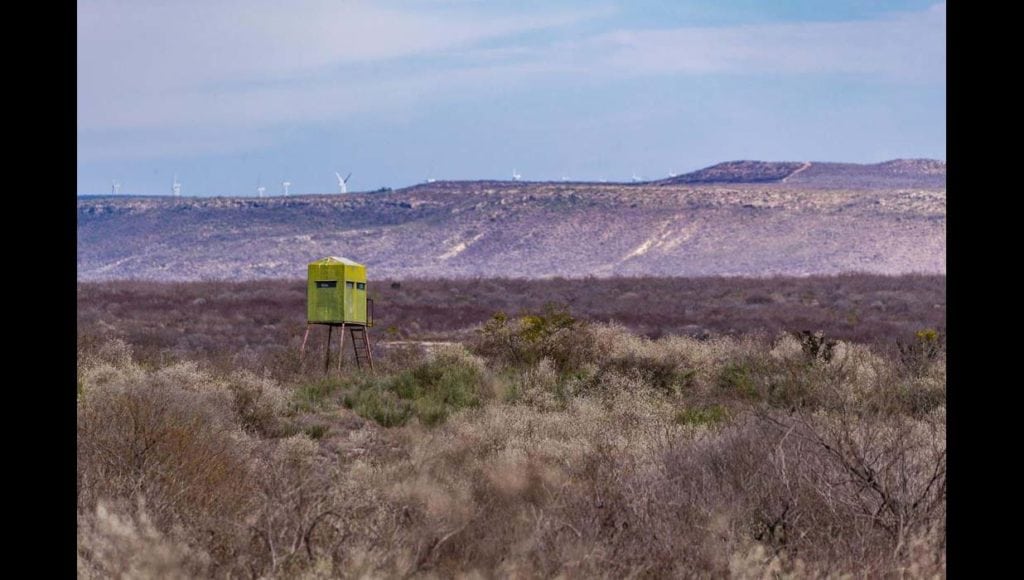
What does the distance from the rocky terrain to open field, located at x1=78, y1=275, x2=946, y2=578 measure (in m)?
85.9

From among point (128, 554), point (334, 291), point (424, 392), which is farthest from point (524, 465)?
point (334, 291)

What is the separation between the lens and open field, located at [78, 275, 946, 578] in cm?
693

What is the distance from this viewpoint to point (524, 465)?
37.2 ft

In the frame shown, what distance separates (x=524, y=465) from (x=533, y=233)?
110722mm

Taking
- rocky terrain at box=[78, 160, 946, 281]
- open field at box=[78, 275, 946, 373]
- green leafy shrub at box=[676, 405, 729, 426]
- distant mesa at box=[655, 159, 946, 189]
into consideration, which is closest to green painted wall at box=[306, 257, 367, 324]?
open field at box=[78, 275, 946, 373]

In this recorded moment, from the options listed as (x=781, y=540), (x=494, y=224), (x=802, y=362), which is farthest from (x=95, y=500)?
(x=494, y=224)

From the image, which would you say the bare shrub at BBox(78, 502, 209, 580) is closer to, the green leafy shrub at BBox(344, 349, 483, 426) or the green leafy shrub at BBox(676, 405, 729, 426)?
the green leafy shrub at BBox(676, 405, 729, 426)

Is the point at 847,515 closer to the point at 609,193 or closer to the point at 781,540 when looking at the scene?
the point at 781,540

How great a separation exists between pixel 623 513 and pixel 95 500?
332 cm

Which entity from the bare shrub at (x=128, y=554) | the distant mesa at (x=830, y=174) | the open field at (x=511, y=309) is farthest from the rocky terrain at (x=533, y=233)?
the bare shrub at (x=128, y=554)

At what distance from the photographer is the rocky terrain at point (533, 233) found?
365 ft
